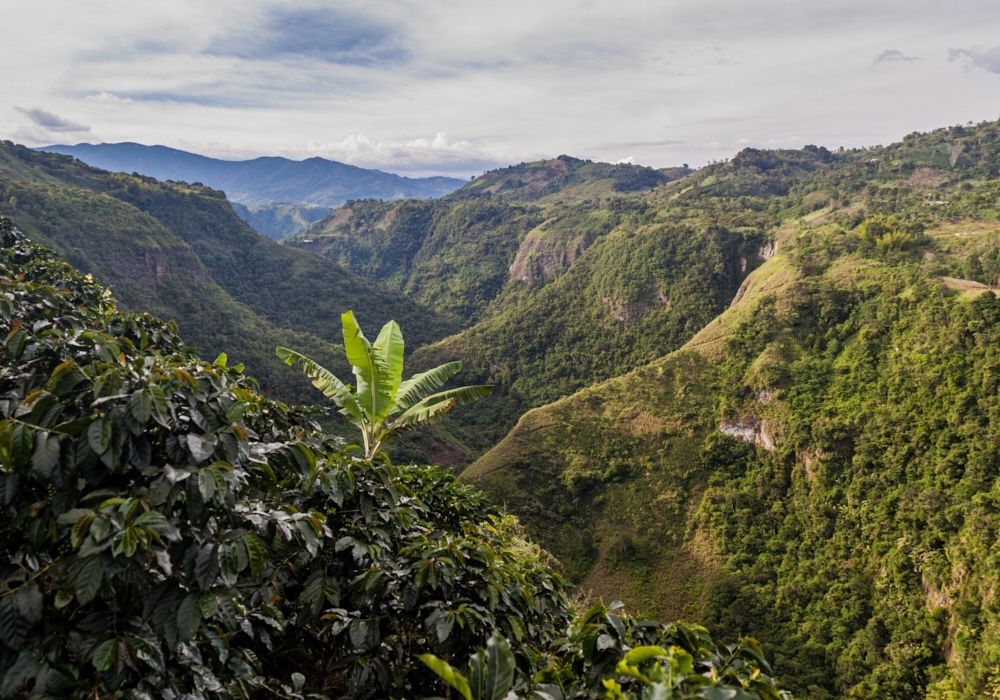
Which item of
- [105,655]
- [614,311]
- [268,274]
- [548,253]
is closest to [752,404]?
[614,311]

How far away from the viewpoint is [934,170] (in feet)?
323

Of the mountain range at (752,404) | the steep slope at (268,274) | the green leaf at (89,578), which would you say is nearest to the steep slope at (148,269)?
the mountain range at (752,404)

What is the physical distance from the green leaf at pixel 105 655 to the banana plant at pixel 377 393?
452cm

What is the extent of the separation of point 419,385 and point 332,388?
62.5 inches

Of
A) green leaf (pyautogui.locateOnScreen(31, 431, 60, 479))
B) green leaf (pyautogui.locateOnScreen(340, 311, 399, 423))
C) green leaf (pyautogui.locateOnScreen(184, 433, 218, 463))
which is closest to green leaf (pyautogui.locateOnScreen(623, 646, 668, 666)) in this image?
green leaf (pyautogui.locateOnScreen(184, 433, 218, 463))

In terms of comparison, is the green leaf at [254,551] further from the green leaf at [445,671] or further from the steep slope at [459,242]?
the steep slope at [459,242]

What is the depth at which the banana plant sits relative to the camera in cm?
748

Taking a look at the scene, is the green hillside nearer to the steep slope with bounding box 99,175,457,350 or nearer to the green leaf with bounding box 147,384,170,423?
the green leaf with bounding box 147,384,170,423

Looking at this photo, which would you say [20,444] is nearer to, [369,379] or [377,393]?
[377,393]

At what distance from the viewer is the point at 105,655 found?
2.46 meters

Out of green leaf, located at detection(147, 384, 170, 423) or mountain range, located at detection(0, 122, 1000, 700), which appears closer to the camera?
green leaf, located at detection(147, 384, 170, 423)

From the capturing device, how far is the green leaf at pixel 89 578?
7.66ft

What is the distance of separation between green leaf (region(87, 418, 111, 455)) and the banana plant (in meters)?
4.30

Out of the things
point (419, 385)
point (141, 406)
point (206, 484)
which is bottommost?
point (419, 385)
